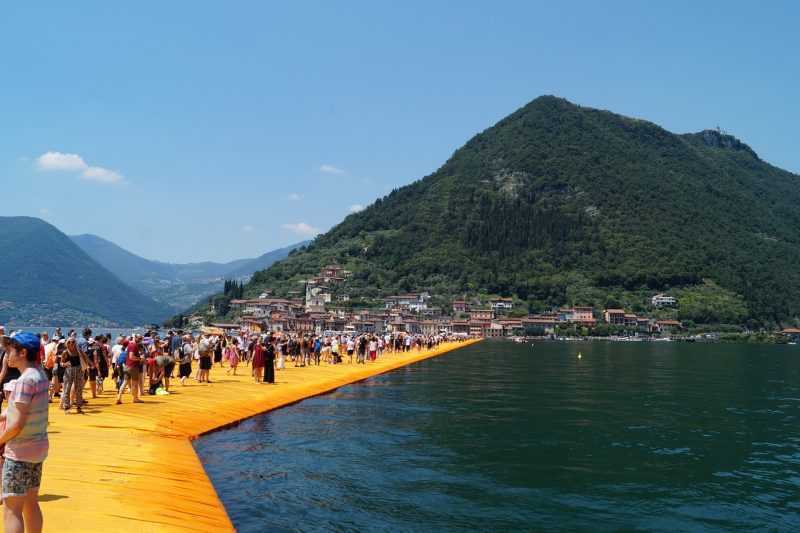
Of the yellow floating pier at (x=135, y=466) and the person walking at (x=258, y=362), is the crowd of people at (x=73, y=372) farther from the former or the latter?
the yellow floating pier at (x=135, y=466)

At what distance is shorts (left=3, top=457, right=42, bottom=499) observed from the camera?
6145mm

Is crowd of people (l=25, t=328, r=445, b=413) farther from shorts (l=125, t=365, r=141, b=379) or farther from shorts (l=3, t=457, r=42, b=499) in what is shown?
shorts (l=3, t=457, r=42, b=499)

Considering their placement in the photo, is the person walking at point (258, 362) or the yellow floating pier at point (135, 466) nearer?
the yellow floating pier at point (135, 466)

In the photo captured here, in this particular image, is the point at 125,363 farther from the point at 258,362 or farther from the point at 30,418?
the point at 30,418

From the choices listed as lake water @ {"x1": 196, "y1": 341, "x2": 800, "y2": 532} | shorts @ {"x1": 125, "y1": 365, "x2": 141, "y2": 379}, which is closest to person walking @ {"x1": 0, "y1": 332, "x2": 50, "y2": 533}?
lake water @ {"x1": 196, "y1": 341, "x2": 800, "y2": 532}

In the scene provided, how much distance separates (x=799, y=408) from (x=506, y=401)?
47.4 ft

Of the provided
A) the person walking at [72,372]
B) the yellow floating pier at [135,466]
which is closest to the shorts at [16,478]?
the yellow floating pier at [135,466]

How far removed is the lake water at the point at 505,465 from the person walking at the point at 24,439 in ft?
16.5

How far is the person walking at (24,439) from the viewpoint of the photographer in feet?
20.0

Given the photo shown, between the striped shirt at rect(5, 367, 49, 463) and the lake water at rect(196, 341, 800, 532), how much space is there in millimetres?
5252

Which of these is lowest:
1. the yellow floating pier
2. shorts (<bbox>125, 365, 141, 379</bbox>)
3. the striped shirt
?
the yellow floating pier

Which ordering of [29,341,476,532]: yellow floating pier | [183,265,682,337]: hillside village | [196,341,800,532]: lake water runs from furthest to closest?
[183,265,682,337]: hillside village → [196,341,800,532]: lake water → [29,341,476,532]: yellow floating pier

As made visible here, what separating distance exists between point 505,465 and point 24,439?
39.9 feet

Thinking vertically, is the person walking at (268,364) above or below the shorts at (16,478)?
below
